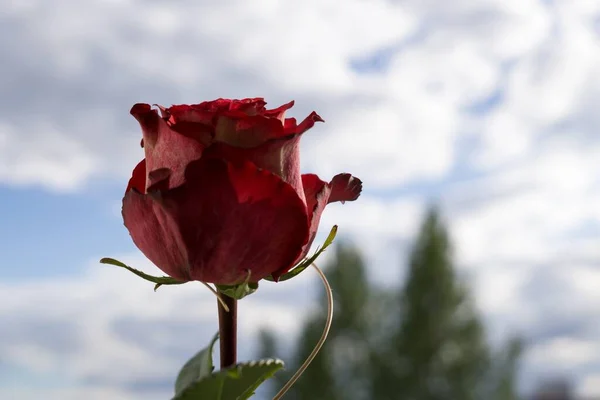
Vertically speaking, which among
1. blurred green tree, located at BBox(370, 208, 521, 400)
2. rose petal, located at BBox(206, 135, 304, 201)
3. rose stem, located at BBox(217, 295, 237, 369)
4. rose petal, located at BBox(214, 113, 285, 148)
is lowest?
rose stem, located at BBox(217, 295, 237, 369)

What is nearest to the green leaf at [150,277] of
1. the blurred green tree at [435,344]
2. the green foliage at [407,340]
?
the green foliage at [407,340]


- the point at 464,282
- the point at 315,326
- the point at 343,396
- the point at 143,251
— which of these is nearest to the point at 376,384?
the point at 343,396

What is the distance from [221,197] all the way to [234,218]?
18 mm

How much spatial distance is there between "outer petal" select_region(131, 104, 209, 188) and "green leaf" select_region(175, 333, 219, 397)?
18cm

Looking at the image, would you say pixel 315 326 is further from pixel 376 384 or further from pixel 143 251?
pixel 143 251

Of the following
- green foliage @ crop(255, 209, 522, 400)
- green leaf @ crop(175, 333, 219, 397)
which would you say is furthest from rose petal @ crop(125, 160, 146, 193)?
green foliage @ crop(255, 209, 522, 400)

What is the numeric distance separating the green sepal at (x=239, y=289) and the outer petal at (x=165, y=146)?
0.09 m

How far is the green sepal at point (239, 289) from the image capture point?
0.58 meters

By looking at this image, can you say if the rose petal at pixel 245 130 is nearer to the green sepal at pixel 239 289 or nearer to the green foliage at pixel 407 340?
the green sepal at pixel 239 289

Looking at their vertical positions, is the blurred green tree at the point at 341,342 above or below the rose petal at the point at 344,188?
above

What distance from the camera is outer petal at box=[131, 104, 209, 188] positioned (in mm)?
562

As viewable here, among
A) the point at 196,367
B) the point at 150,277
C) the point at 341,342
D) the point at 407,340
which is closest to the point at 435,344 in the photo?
the point at 407,340

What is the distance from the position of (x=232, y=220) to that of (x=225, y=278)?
0.05 m

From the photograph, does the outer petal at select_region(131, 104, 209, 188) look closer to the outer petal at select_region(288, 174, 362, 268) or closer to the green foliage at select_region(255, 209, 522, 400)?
the outer petal at select_region(288, 174, 362, 268)
